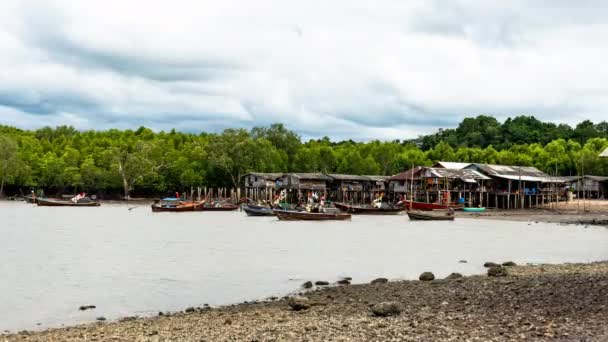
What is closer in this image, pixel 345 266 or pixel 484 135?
pixel 345 266

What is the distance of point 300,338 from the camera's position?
1382 cm

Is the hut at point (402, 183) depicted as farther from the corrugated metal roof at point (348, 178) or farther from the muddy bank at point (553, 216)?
the muddy bank at point (553, 216)

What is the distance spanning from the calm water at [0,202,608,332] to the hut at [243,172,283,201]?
36486 mm

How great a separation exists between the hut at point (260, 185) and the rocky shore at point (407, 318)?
78678 millimetres

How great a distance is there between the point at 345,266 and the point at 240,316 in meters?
15.2

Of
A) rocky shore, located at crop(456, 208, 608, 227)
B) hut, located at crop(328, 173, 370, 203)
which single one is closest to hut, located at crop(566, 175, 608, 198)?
rocky shore, located at crop(456, 208, 608, 227)

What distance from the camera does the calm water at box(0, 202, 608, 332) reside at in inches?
907

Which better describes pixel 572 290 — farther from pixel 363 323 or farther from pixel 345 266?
pixel 345 266

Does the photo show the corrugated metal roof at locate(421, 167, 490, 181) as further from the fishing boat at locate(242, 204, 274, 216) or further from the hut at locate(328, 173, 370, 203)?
the fishing boat at locate(242, 204, 274, 216)

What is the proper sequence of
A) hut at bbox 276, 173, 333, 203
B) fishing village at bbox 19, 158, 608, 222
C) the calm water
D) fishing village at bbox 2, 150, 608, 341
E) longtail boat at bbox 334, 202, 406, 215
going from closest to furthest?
fishing village at bbox 2, 150, 608, 341
the calm water
longtail boat at bbox 334, 202, 406, 215
fishing village at bbox 19, 158, 608, 222
hut at bbox 276, 173, 333, 203

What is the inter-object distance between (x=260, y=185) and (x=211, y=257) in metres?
65.8

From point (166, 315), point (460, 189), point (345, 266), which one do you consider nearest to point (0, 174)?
point (460, 189)

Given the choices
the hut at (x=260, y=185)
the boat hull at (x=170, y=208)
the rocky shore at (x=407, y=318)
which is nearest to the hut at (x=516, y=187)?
the hut at (x=260, y=185)

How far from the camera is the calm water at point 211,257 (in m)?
23.0
